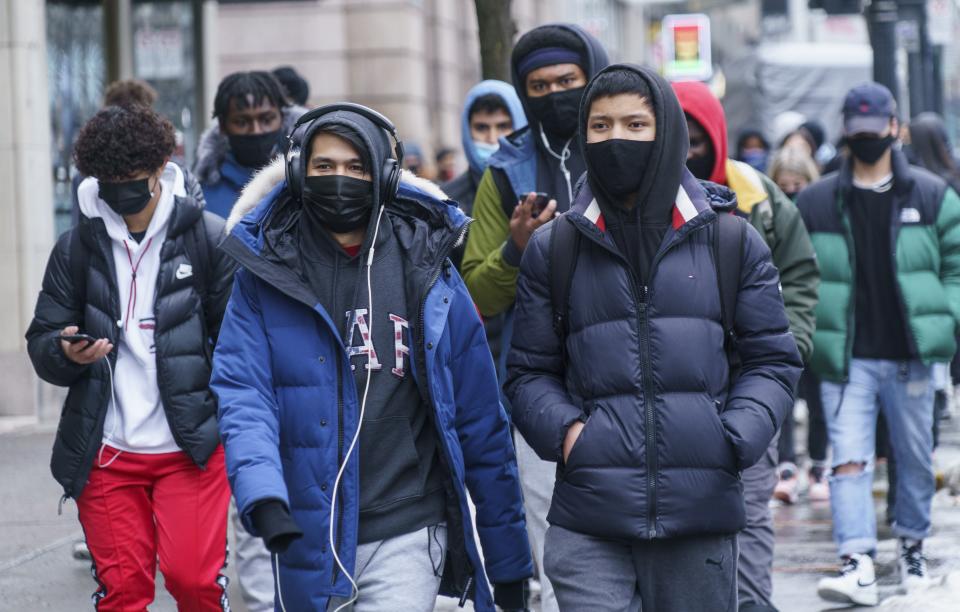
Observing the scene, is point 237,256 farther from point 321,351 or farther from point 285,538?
point 285,538

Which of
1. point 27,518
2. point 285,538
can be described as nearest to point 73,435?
point 285,538

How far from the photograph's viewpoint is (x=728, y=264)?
460cm

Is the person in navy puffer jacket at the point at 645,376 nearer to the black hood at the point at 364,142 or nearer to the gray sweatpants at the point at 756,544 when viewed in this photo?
the black hood at the point at 364,142

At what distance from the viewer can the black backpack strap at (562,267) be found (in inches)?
183

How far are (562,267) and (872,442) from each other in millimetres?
3529

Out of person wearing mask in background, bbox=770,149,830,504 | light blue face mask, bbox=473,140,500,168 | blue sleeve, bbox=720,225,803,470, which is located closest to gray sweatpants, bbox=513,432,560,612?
blue sleeve, bbox=720,225,803,470

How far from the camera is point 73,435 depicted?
5629 millimetres

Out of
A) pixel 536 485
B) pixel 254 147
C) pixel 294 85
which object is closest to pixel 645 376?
pixel 536 485

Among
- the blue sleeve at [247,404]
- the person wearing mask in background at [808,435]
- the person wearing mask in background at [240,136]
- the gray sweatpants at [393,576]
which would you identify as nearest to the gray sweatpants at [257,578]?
the person wearing mask in background at [240,136]

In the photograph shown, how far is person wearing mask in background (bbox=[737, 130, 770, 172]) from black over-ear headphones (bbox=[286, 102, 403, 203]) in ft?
32.8

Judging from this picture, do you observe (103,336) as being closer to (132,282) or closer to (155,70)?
(132,282)

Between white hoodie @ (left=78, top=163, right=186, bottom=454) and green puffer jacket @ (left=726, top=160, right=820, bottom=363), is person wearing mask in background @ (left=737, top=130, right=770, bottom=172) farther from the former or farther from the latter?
white hoodie @ (left=78, top=163, right=186, bottom=454)

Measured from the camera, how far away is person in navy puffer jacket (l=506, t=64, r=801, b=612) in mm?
4441

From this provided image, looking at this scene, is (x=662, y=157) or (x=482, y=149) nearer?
(x=662, y=157)
